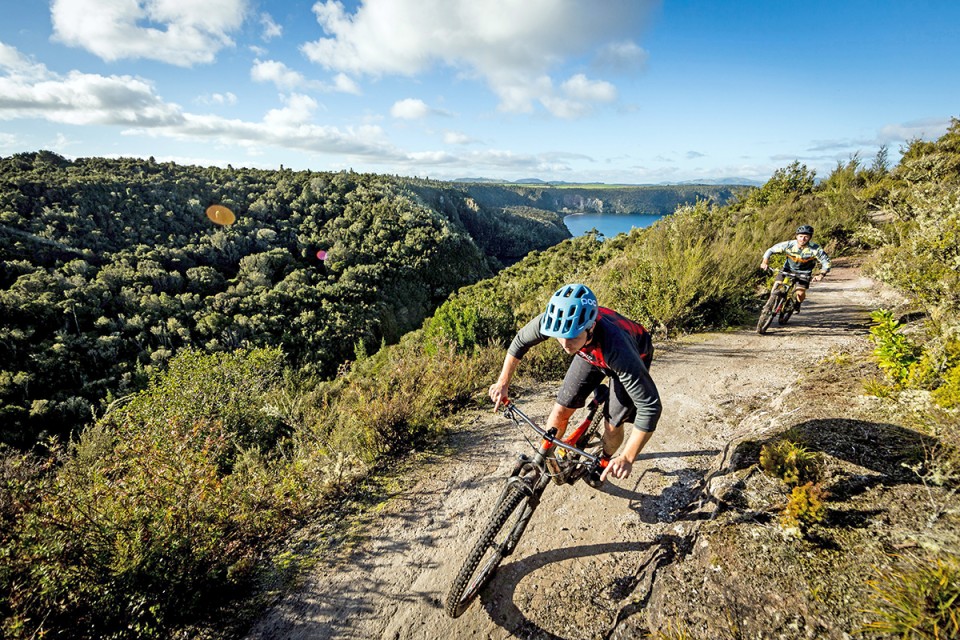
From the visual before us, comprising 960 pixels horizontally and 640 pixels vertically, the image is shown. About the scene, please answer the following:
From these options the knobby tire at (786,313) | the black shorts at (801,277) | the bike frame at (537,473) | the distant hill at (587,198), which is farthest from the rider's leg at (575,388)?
the distant hill at (587,198)

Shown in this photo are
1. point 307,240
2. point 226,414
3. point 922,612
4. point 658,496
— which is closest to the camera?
point 922,612

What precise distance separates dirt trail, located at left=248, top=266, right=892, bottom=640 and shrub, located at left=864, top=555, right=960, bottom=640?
1.18m

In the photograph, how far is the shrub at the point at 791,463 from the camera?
3096 mm

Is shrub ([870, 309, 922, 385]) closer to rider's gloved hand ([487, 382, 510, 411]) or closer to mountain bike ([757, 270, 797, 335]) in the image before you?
mountain bike ([757, 270, 797, 335])

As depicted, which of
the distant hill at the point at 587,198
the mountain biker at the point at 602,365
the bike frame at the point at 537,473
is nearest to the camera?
the mountain biker at the point at 602,365

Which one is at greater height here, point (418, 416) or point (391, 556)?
point (418, 416)

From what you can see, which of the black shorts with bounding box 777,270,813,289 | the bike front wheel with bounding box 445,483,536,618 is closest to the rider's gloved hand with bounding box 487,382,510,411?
the bike front wheel with bounding box 445,483,536,618

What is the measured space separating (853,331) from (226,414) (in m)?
11.6

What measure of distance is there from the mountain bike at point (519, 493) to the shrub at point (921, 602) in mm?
1474

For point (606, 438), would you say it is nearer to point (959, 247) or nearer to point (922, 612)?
point (922, 612)

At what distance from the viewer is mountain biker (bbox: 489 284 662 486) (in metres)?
2.50

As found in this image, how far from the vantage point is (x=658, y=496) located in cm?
377

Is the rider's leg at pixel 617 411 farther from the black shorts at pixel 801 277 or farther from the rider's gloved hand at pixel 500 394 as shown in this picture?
the black shorts at pixel 801 277

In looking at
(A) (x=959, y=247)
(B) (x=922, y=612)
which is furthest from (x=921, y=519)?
(A) (x=959, y=247)
